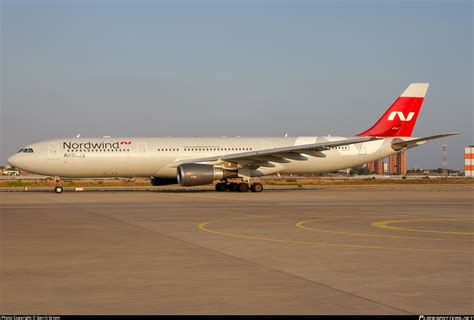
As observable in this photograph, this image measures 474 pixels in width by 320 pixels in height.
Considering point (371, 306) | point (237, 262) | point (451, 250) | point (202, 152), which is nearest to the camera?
point (371, 306)

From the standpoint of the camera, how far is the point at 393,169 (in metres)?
163

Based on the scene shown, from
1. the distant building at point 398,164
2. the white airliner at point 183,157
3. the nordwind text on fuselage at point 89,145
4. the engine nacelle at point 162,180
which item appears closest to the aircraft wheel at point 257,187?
the white airliner at point 183,157

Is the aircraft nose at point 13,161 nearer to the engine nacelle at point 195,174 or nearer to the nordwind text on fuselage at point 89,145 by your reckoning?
the nordwind text on fuselage at point 89,145

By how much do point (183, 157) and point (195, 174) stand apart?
14.7 feet

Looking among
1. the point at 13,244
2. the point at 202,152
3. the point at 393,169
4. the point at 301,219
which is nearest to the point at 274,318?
the point at 13,244

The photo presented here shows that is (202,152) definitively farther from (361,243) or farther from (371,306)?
(371,306)

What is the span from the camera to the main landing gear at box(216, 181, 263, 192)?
3856cm

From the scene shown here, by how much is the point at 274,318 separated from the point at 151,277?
2.95 m

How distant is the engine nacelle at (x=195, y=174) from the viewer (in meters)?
35.2

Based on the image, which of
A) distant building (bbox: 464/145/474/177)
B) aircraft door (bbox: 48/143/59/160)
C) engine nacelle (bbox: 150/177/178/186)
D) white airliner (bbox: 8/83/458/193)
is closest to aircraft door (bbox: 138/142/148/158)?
white airliner (bbox: 8/83/458/193)

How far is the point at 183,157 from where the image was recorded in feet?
130

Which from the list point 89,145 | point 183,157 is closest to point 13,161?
point 89,145

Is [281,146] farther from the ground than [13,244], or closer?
farther from the ground

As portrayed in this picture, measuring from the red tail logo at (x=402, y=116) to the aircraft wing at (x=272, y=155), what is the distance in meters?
5.43
